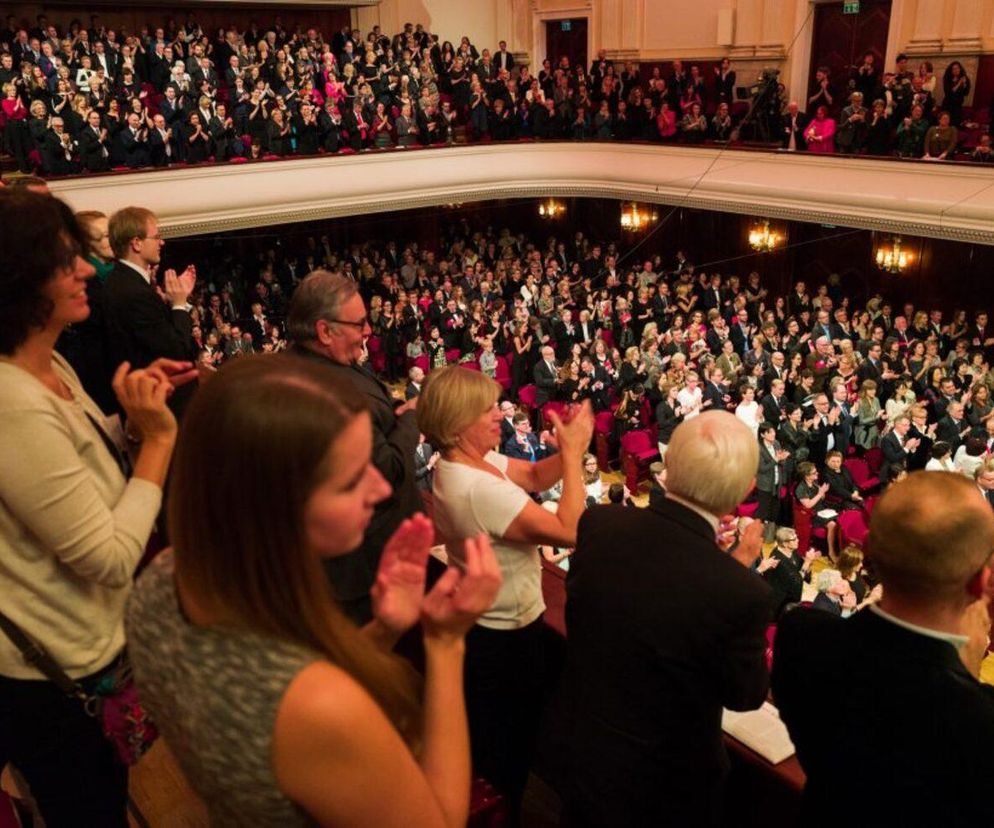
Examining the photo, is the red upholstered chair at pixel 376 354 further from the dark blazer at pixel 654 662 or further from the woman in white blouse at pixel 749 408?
the dark blazer at pixel 654 662

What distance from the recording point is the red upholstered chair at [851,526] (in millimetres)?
6798

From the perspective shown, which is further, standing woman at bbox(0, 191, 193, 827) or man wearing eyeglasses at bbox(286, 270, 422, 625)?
man wearing eyeglasses at bbox(286, 270, 422, 625)

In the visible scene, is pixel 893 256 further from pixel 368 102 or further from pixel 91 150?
pixel 91 150

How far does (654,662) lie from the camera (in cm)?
156

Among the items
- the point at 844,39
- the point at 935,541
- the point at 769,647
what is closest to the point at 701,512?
the point at 935,541

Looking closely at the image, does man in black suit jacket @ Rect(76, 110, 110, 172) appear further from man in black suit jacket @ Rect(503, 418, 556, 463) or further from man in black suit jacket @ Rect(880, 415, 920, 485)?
man in black suit jacket @ Rect(880, 415, 920, 485)

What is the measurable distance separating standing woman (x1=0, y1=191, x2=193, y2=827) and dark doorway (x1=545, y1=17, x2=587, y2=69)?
16271mm

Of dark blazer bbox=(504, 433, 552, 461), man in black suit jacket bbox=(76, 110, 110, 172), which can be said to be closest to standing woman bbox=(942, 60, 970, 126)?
dark blazer bbox=(504, 433, 552, 461)

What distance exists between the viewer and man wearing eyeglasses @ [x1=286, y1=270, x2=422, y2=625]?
213 cm

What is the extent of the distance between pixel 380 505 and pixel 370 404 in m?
0.26

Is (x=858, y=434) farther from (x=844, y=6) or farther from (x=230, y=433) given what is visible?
(x=230, y=433)

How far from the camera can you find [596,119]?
46.5ft

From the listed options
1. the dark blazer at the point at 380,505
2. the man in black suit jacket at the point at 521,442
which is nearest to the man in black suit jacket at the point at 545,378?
the man in black suit jacket at the point at 521,442

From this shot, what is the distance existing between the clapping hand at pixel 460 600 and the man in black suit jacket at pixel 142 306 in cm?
153
